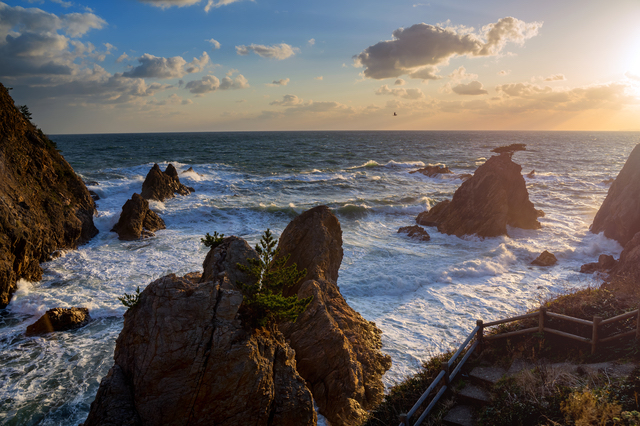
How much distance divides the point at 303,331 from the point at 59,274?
14037mm

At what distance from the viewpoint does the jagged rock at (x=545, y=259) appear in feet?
62.0

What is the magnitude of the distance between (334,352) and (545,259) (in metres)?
15.8

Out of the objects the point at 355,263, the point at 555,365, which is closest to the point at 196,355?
the point at 555,365

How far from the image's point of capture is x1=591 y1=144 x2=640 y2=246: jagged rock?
65.5 ft

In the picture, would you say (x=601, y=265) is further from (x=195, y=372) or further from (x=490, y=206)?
(x=195, y=372)

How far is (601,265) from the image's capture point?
17438mm

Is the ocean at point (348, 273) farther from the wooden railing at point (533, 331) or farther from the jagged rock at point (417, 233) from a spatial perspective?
the wooden railing at point (533, 331)

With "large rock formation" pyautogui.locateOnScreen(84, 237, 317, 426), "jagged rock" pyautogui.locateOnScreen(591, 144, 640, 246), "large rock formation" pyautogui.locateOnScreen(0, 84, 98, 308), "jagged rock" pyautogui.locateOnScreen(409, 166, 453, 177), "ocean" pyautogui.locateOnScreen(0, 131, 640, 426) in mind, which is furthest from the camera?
"jagged rock" pyautogui.locateOnScreen(409, 166, 453, 177)

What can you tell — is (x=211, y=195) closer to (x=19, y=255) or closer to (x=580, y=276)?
(x=19, y=255)

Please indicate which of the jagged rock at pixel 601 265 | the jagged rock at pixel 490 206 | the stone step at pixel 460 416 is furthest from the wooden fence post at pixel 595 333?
the jagged rock at pixel 490 206

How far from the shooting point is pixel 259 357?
650cm

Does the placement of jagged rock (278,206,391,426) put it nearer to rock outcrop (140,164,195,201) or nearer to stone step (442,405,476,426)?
stone step (442,405,476,426)

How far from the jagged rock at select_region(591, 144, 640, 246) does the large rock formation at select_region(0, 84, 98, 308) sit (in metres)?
30.1

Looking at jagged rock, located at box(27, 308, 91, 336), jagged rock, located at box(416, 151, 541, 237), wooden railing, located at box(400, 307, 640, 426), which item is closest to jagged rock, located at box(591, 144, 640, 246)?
jagged rock, located at box(416, 151, 541, 237)
